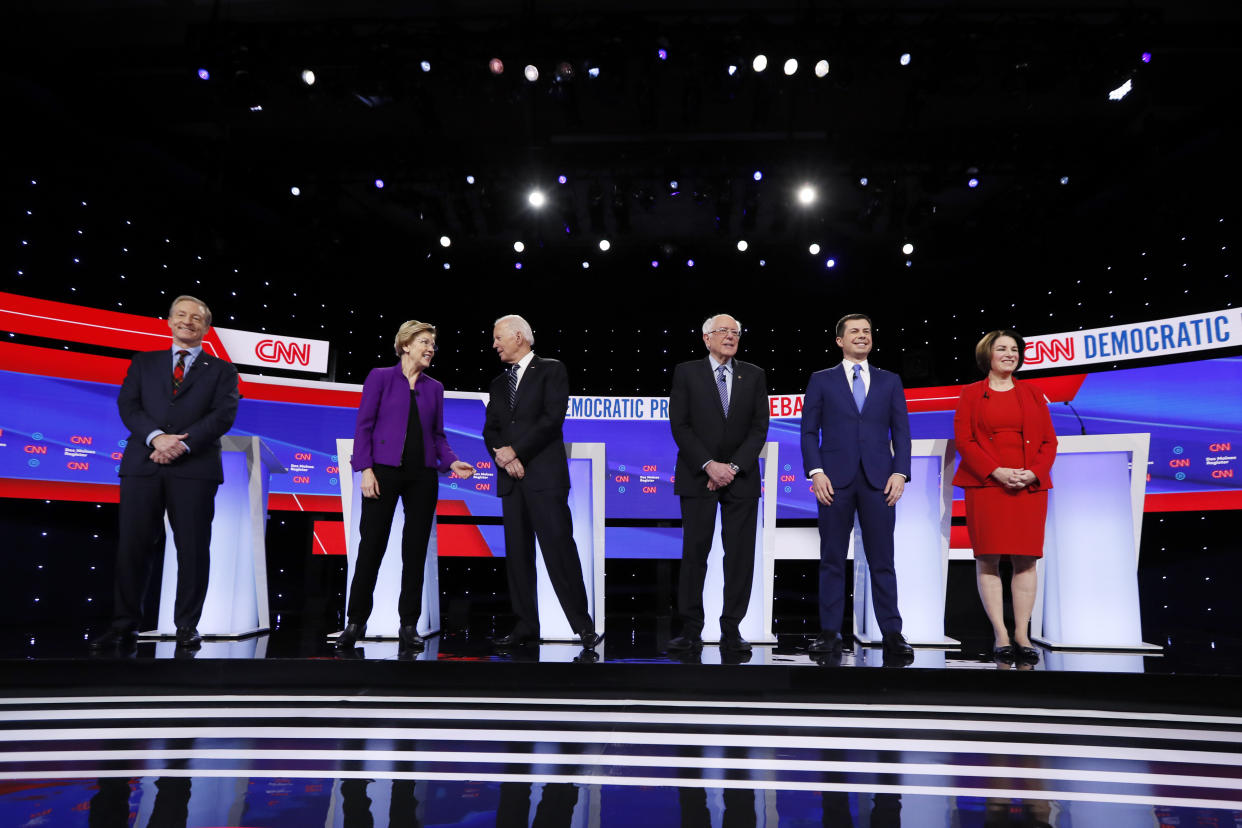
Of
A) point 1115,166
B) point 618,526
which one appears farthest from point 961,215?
point 618,526

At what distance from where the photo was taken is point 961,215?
384 inches

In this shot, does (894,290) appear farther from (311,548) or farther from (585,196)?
(311,548)

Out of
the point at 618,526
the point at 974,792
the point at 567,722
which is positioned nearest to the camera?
the point at 974,792

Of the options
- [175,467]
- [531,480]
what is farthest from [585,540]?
[175,467]

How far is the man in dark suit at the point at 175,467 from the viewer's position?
12.3 ft

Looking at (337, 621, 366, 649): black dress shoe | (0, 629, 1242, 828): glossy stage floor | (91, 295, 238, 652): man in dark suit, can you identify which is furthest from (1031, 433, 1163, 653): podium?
(91, 295, 238, 652): man in dark suit

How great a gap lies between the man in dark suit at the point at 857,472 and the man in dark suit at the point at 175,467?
113 inches

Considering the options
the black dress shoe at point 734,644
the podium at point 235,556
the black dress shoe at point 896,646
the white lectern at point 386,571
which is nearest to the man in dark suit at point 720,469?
the black dress shoe at point 734,644

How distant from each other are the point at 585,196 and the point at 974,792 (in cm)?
822

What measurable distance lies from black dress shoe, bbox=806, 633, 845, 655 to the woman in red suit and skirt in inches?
29.1

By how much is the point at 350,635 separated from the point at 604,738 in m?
1.67

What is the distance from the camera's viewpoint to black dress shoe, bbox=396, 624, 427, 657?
3.75m

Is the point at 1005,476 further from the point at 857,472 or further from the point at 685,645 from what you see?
the point at 685,645

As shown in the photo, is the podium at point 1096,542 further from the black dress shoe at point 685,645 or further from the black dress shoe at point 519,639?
the black dress shoe at point 519,639
